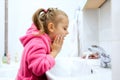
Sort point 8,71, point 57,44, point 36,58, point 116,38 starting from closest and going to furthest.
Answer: point 116,38 < point 36,58 < point 57,44 < point 8,71

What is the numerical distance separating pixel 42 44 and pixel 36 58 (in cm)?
7

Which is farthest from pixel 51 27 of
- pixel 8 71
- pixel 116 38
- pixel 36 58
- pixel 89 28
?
pixel 89 28

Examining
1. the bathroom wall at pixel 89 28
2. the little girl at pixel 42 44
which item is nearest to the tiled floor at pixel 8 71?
the bathroom wall at pixel 89 28

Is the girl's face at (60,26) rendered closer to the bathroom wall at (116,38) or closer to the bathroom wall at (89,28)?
the bathroom wall at (116,38)

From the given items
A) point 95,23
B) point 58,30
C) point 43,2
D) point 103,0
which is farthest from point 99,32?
point 58,30

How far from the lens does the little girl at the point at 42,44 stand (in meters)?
0.75

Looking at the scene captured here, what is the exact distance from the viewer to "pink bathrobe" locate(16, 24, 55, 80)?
744 mm

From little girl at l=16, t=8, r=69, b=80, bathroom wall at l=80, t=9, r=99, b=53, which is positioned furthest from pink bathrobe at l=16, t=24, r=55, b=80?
bathroom wall at l=80, t=9, r=99, b=53

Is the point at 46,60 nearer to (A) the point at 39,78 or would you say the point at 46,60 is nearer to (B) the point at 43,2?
(A) the point at 39,78

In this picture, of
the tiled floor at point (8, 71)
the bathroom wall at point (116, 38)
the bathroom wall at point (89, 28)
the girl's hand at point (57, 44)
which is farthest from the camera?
the bathroom wall at point (89, 28)

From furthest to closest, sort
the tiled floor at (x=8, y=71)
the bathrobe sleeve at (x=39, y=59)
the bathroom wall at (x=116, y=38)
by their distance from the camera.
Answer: the tiled floor at (x=8, y=71), the bathrobe sleeve at (x=39, y=59), the bathroom wall at (x=116, y=38)

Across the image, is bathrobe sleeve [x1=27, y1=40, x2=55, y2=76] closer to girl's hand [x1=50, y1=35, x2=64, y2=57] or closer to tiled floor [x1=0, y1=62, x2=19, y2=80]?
girl's hand [x1=50, y1=35, x2=64, y2=57]

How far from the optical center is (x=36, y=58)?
0.75m

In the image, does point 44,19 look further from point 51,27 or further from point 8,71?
point 8,71
